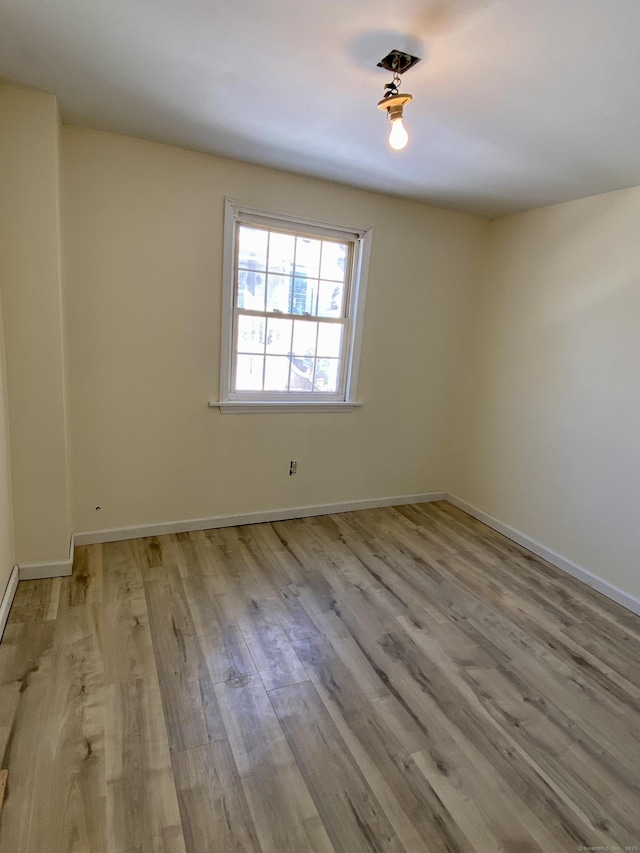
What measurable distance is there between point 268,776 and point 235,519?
1.99 metres

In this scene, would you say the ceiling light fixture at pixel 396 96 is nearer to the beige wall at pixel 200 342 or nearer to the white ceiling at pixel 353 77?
the white ceiling at pixel 353 77

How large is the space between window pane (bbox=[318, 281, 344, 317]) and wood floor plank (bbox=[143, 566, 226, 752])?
2.13 m

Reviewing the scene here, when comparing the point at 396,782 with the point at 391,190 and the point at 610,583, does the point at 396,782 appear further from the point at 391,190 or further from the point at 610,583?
the point at 391,190

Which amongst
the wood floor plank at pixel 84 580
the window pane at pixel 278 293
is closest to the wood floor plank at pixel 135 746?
the wood floor plank at pixel 84 580

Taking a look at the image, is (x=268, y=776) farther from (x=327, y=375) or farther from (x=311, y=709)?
(x=327, y=375)

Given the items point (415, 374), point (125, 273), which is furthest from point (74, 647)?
point (415, 374)

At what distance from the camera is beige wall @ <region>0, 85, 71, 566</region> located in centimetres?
212

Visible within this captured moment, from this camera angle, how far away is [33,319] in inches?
90.0

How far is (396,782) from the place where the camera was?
1592mm

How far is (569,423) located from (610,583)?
1.06 metres

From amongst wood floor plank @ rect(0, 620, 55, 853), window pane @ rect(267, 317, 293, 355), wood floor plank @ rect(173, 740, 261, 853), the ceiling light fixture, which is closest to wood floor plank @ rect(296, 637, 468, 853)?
wood floor plank @ rect(173, 740, 261, 853)

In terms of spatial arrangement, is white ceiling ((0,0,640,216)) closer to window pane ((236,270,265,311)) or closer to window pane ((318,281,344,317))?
window pane ((236,270,265,311))

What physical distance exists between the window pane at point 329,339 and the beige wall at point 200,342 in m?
0.22

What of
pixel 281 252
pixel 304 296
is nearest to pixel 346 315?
pixel 304 296
